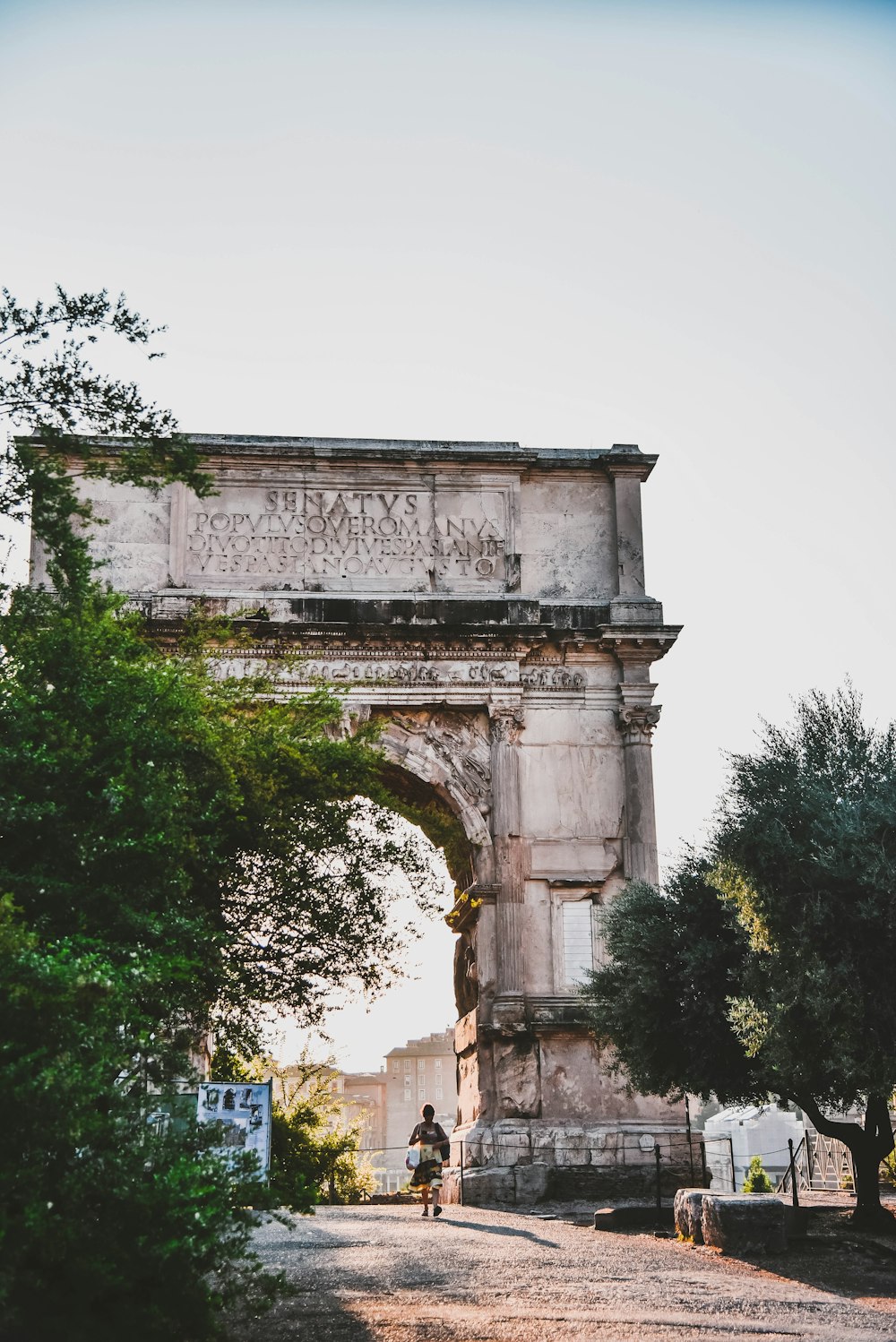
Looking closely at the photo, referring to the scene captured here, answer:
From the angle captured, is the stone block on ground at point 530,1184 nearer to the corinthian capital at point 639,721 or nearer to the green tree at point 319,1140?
the green tree at point 319,1140

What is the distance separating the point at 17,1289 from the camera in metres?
7.01

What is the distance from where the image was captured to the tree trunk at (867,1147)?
1337cm

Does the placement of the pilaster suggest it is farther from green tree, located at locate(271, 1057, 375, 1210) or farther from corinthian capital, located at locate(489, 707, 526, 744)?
green tree, located at locate(271, 1057, 375, 1210)

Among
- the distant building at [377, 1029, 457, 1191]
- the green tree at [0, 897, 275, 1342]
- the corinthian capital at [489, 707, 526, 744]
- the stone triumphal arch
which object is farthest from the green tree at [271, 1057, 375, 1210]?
the distant building at [377, 1029, 457, 1191]

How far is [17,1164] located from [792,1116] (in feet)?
144

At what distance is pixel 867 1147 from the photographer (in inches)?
541

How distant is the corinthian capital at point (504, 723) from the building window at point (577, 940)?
2390 mm

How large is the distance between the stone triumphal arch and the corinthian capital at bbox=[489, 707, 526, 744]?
24mm

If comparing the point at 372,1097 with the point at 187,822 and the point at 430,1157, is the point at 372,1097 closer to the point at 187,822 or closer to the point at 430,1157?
the point at 430,1157

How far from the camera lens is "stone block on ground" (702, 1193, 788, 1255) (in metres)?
11.6

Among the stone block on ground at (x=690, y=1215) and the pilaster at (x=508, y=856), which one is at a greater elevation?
the pilaster at (x=508, y=856)

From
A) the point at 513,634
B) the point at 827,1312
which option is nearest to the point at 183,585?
the point at 513,634

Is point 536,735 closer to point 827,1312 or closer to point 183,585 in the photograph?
point 183,585

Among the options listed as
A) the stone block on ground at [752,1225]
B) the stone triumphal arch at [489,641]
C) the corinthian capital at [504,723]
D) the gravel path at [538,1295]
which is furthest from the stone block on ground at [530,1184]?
the stone block on ground at [752,1225]
